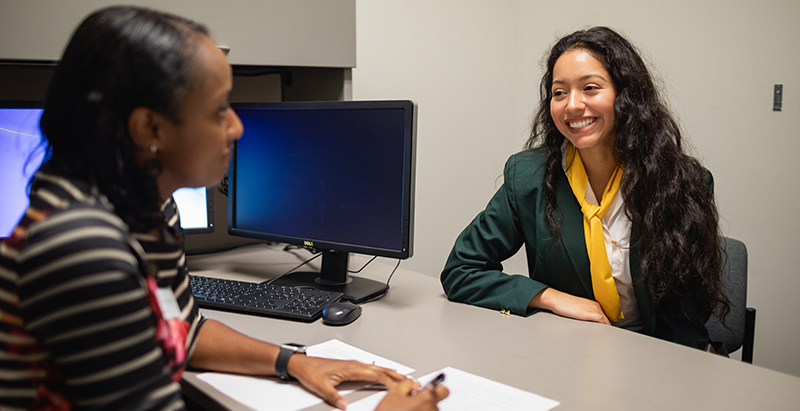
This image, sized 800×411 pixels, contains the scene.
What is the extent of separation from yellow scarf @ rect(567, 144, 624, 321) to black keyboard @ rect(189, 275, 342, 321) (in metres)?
0.59

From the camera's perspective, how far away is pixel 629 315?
142 cm

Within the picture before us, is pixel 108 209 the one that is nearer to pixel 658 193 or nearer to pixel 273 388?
pixel 273 388

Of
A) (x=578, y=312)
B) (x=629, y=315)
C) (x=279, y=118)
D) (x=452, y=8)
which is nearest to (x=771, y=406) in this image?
(x=578, y=312)

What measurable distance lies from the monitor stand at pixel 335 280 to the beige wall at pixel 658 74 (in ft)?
3.06

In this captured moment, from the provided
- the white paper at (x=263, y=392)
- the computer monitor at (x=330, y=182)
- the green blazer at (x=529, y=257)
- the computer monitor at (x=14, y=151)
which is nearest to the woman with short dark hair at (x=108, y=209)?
the white paper at (x=263, y=392)

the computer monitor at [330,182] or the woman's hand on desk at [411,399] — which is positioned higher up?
the computer monitor at [330,182]

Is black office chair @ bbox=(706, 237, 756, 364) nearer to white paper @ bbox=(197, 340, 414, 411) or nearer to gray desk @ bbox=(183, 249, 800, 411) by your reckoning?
gray desk @ bbox=(183, 249, 800, 411)

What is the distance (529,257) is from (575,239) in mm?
172

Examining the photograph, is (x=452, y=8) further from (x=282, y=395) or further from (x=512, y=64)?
(x=282, y=395)

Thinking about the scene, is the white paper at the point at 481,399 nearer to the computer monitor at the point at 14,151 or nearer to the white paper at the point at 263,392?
→ the white paper at the point at 263,392

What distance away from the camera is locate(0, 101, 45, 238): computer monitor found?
1.37 meters

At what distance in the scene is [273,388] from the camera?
91 centimetres

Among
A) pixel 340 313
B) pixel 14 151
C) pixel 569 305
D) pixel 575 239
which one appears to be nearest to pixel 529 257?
pixel 575 239

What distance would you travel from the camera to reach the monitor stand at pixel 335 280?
139 centimetres
